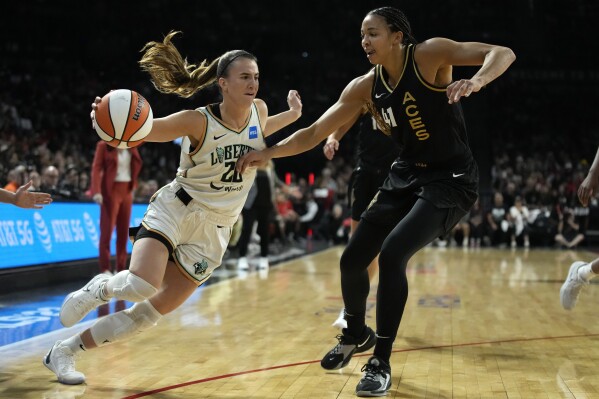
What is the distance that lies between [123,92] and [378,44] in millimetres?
1294

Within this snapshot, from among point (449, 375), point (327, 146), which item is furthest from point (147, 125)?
point (449, 375)

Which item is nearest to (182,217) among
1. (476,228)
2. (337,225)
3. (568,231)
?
(337,225)

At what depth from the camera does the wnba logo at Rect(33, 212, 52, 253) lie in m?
8.54

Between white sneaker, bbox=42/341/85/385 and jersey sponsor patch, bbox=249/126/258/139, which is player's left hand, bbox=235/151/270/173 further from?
white sneaker, bbox=42/341/85/385

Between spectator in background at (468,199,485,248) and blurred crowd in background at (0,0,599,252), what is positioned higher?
blurred crowd in background at (0,0,599,252)

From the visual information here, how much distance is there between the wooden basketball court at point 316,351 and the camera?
3.93m

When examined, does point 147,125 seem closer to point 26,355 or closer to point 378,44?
point 378,44

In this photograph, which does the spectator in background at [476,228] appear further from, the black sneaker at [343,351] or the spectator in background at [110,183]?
the black sneaker at [343,351]

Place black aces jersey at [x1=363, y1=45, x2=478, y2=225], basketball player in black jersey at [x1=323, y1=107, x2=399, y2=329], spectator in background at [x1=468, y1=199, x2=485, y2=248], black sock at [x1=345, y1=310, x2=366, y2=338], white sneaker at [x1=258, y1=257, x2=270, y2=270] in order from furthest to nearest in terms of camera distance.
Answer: spectator in background at [x1=468, y1=199, x2=485, y2=248] < white sneaker at [x1=258, y1=257, x2=270, y2=270] < basketball player in black jersey at [x1=323, y1=107, x2=399, y2=329] < black sock at [x1=345, y1=310, x2=366, y2=338] < black aces jersey at [x1=363, y1=45, x2=478, y2=225]

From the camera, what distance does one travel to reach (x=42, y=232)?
28.5 ft

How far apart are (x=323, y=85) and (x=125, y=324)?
22.5 metres

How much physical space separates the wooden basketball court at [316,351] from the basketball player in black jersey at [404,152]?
0.52m

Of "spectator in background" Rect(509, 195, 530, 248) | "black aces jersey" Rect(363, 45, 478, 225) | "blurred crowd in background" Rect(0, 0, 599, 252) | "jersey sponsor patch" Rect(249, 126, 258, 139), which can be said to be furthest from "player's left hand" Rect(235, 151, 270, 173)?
"spectator in background" Rect(509, 195, 530, 248)

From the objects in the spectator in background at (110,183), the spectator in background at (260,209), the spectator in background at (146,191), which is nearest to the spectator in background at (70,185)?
the spectator in background at (146,191)
